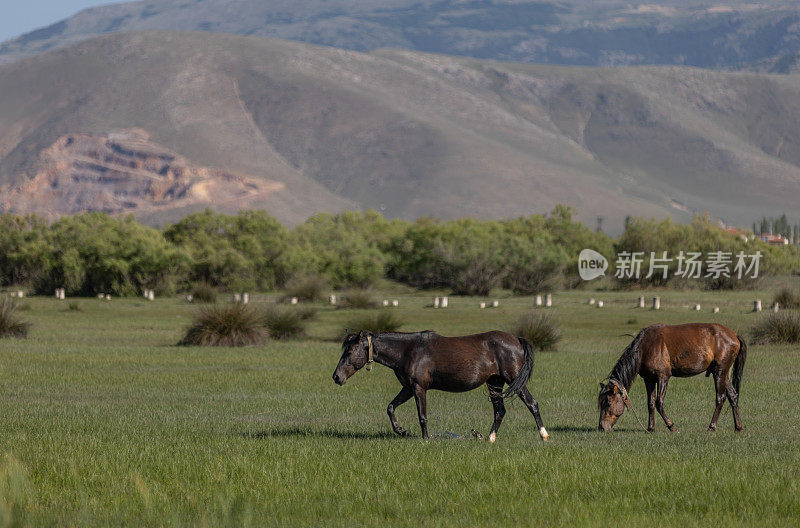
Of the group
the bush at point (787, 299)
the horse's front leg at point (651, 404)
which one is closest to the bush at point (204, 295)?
the bush at point (787, 299)

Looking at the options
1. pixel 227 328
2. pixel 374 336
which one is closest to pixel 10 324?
pixel 227 328

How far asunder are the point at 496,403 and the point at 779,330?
854 inches

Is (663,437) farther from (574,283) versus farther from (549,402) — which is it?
(574,283)

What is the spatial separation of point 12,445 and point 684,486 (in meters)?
7.62

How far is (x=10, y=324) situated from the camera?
112 feet

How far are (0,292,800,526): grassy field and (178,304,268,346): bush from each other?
6604mm

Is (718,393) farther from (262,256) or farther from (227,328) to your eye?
(262,256)

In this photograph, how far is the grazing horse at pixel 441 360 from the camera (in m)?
12.5

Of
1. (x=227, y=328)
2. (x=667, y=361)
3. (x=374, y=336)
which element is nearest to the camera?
(x=374, y=336)

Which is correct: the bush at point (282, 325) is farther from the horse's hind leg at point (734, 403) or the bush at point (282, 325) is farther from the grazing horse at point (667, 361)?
the horse's hind leg at point (734, 403)

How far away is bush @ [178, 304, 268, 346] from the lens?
106ft

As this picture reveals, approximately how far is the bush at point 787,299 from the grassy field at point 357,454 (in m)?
23.5

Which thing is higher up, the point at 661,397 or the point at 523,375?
the point at 523,375

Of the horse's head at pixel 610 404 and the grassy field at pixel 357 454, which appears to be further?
the horse's head at pixel 610 404
